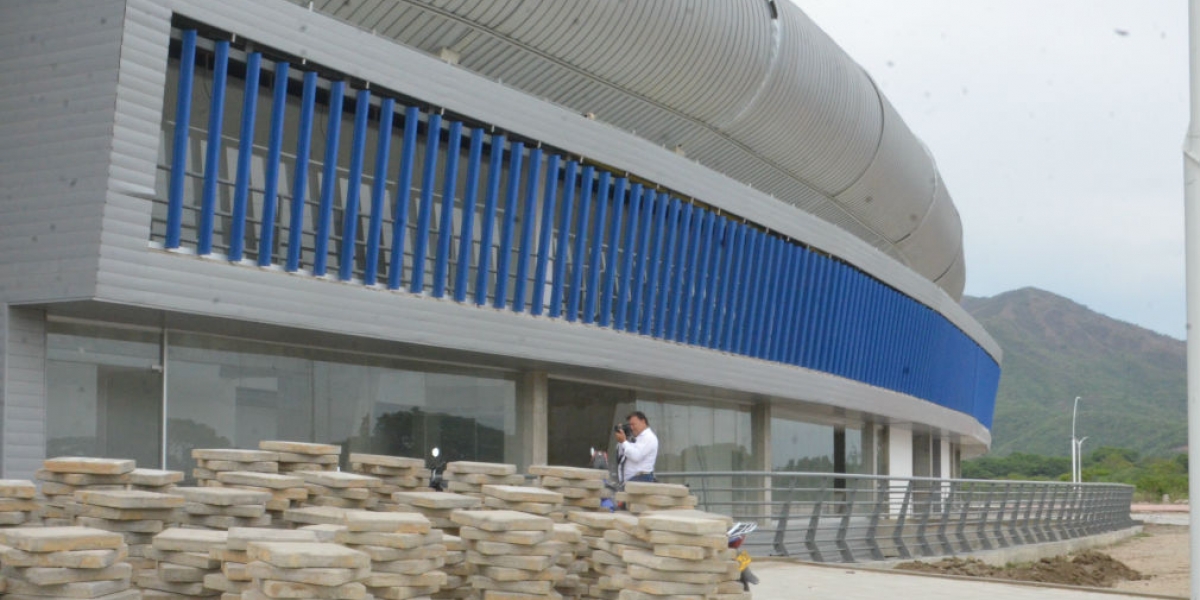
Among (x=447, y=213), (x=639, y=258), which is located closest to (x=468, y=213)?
(x=447, y=213)

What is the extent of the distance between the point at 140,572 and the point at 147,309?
664 centimetres

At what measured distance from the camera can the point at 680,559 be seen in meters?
11.5

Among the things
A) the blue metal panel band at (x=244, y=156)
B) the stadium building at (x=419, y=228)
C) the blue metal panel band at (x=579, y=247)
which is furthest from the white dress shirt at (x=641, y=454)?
the blue metal panel band at (x=579, y=247)

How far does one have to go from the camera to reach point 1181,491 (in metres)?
92.6

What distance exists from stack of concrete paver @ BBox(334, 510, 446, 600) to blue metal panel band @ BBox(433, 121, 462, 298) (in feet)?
35.3

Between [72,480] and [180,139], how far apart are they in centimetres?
606

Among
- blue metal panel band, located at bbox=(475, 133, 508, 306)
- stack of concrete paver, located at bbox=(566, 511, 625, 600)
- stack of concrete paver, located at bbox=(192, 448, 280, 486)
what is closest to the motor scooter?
stack of concrete paver, located at bbox=(566, 511, 625, 600)

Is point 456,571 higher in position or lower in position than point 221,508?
lower

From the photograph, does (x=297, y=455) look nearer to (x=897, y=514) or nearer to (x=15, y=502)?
(x=15, y=502)

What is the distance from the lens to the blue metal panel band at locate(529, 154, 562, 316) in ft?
78.7

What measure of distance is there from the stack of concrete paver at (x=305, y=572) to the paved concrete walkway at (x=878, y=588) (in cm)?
591

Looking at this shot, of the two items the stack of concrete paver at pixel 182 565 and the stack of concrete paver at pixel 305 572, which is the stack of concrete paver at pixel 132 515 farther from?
the stack of concrete paver at pixel 305 572

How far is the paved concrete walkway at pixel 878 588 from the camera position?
14.9 metres

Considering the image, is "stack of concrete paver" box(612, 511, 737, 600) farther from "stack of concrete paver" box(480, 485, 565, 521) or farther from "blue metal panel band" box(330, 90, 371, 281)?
"blue metal panel band" box(330, 90, 371, 281)
